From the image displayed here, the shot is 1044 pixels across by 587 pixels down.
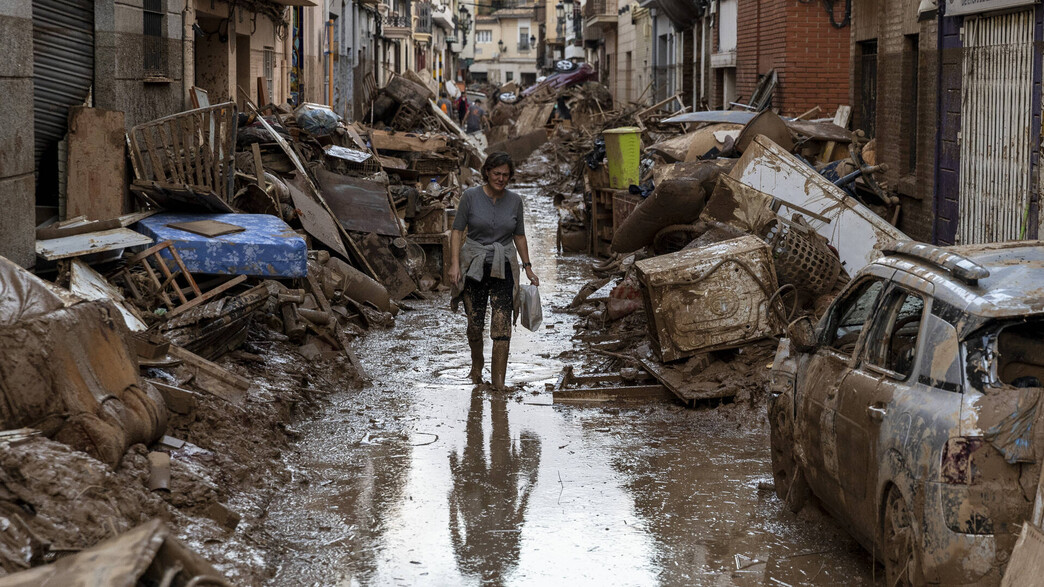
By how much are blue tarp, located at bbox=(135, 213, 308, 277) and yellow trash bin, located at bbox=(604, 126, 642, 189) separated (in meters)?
7.13

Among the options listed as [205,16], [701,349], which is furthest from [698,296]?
[205,16]

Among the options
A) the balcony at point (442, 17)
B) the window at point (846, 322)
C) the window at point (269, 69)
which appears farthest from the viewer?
the balcony at point (442, 17)

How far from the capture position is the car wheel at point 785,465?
229 inches

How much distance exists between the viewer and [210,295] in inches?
337

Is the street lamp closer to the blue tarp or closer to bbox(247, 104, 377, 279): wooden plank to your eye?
bbox(247, 104, 377, 279): wooden plank

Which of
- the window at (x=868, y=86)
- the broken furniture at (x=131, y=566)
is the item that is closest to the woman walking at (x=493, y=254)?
the broken furniture at (x=131, y=566)

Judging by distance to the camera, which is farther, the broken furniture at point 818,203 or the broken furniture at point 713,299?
the broken furniture at point 818,203

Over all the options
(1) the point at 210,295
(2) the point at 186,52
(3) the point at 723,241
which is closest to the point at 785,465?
(3) the point at 723,241

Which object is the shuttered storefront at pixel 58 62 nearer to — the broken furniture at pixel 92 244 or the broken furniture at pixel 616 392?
the broken furniture at pixel 92 244

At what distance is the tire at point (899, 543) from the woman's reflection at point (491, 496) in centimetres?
168

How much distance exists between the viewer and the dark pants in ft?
29.2

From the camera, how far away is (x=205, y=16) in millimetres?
15227

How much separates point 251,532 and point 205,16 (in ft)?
37.0

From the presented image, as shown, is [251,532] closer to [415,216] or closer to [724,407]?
[724,407]
